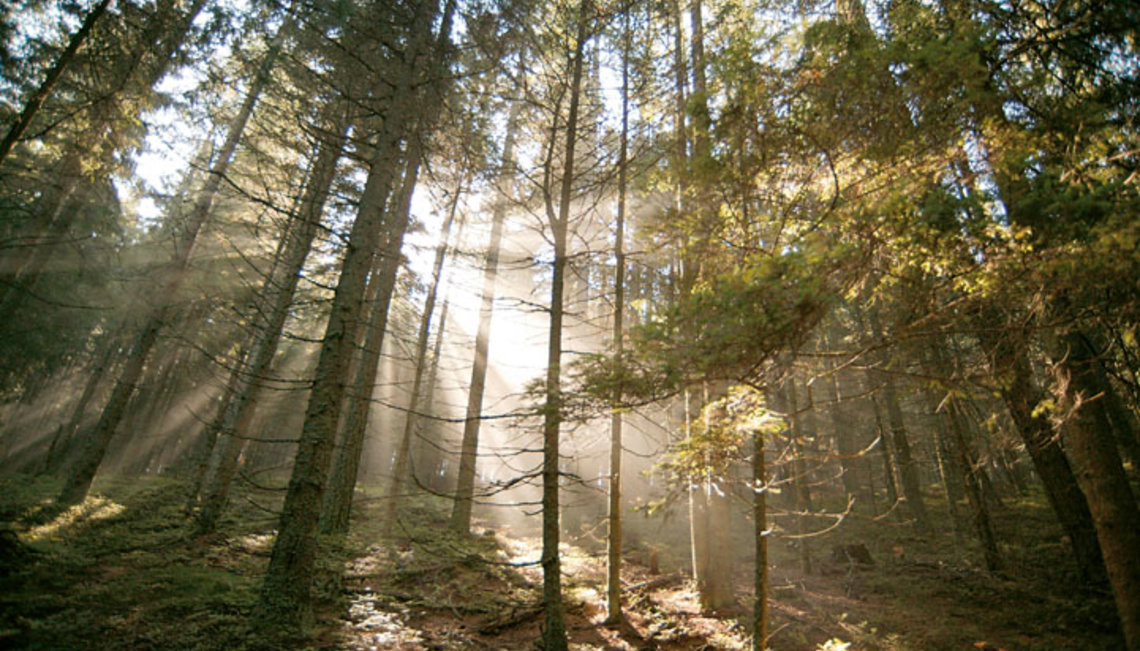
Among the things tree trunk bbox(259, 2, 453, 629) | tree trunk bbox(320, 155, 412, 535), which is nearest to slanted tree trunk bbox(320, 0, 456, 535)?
tree trunk bbox(320, 155, 412, 535)

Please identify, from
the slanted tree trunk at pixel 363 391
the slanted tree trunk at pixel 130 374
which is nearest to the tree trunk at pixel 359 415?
the slanted tree trunk at pixel 363 391

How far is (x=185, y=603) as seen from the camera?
5.64 metres

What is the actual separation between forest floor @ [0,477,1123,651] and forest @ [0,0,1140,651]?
0.25 feet

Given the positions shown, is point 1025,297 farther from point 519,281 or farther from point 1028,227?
point 519,281

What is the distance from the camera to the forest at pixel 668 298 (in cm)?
390

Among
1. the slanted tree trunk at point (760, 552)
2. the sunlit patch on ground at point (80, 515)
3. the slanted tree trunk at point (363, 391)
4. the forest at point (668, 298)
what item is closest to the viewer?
the forest at point (668, 298)

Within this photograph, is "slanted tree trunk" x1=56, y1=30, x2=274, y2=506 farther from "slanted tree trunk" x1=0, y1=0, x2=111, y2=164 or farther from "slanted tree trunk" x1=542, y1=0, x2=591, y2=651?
"slanted tree trunk" x1=542, y1=0, x2=591, y2=651

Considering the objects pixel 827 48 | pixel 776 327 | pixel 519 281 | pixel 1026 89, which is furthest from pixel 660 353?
pixel 519 281

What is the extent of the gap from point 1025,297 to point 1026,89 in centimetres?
227

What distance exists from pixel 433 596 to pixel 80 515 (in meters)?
8.38

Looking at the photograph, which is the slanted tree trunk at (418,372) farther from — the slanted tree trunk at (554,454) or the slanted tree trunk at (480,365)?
the slanted tree trunk at (554,454)

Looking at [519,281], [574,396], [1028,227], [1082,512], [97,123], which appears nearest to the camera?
[1028,227]

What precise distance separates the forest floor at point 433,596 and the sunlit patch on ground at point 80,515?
0.26ft

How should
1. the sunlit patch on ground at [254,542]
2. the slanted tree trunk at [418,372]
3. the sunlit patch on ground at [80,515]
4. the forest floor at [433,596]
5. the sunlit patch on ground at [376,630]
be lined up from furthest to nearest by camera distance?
the slanted tree trunk at [418,372]
the sunlit patch on ground at [254,542]
the sunlit patch on ground at [80,515]
the sunlit patch on ground at [376,630]
the forest floor at [433,596]
